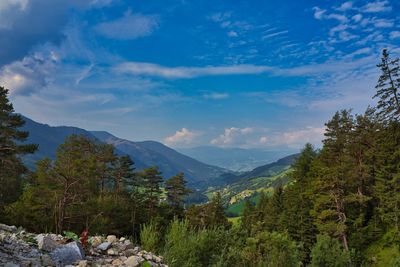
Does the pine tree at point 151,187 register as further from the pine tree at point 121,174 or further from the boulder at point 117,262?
the boulder at point 117,262

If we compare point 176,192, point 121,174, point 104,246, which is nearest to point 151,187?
point 121,174

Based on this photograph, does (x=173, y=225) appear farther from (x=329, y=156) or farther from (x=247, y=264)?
(x=329, y=156)

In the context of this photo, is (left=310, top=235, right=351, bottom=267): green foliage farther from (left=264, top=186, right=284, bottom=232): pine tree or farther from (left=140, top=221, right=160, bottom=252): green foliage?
(left=264, top=186, right=284, bottom=232): pine tree

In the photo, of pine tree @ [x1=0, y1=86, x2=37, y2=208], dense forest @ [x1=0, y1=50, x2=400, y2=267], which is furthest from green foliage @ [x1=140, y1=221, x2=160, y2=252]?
pine tree @ [x1=0, y1=86, x2=37, y2=208]

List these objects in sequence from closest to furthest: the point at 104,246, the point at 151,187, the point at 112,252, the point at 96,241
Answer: the point at 112,252 < the point at 104,246 < the point at 96,241 < the point at 151,187

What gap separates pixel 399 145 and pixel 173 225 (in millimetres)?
38812

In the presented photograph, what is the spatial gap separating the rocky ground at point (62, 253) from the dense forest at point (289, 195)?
1338cm

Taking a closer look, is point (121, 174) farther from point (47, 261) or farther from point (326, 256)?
point (47, 261)

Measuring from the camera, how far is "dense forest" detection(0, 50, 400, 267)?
2938cm

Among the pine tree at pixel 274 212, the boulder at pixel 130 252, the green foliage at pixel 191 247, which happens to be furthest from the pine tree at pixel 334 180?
the boulder at pixel 130 252

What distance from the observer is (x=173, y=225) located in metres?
9.80

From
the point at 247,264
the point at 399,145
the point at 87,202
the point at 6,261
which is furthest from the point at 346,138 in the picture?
the point at 6,261

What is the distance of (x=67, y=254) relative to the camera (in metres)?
7.16

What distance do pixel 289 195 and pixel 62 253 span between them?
4907cm
